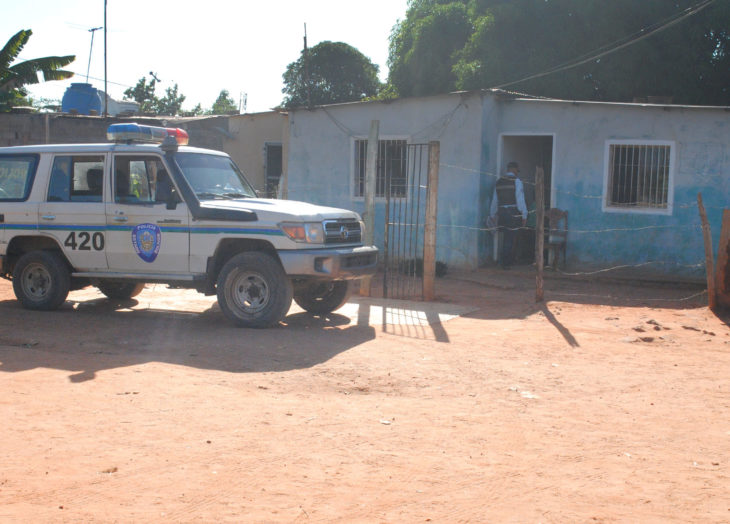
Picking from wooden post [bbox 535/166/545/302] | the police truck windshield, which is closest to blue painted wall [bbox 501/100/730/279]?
wooden post [bbox 535/166/545/302]

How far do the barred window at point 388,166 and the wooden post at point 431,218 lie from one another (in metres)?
4.29

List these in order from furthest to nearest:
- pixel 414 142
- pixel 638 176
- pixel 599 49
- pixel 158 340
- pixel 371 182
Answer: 1. pixel 599 49
2. pixel 414 142
3. pixel 638 176
4. pixel 371 182
5. pixel 158 340

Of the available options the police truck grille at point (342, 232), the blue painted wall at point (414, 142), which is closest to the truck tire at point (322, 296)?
the police truck grille at point (342, 232)

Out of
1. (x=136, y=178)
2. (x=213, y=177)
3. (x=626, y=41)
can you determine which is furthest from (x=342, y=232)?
(x=626, y=41)

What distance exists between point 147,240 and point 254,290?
56.2 inches

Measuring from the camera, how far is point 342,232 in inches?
362

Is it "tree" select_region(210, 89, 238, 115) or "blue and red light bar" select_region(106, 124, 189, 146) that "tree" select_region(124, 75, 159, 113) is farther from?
"blue and red light bar" select_region(106, 124, 189, 146)

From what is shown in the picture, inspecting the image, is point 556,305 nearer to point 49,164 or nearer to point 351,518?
point 49,164

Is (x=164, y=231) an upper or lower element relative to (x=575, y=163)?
lower

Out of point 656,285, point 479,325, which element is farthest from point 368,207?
point 656,285

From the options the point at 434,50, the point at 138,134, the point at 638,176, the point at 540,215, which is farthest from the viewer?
the point at 434,50

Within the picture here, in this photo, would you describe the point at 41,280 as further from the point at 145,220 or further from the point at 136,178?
the point at 136,178

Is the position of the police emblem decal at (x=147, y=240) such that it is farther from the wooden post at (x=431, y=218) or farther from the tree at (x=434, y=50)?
the tree at (x=434, y=50)

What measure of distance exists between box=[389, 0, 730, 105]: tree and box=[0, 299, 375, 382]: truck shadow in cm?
1537
